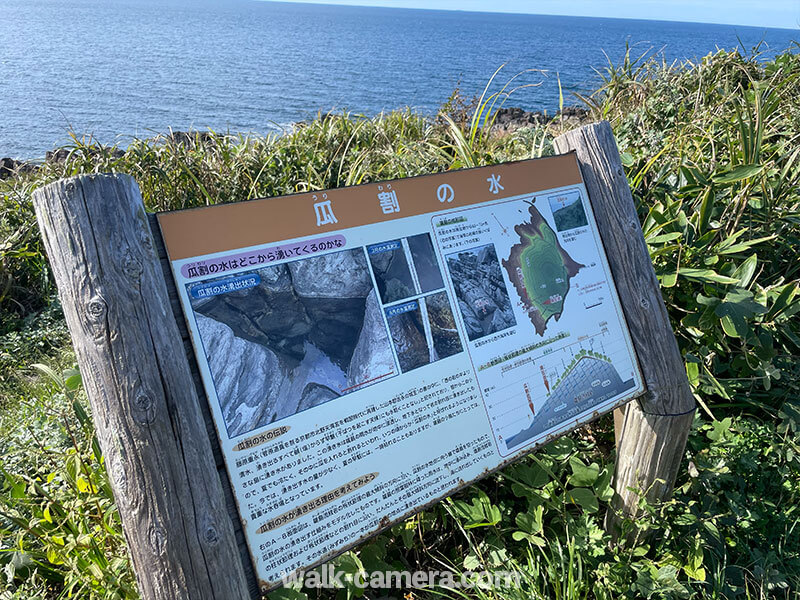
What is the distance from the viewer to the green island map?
175cm

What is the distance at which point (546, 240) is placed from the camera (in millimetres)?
1828

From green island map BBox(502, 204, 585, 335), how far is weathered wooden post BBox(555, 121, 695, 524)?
255 mm

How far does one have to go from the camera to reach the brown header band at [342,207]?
122cm

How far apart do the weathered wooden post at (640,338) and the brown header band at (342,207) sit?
144 millimetres

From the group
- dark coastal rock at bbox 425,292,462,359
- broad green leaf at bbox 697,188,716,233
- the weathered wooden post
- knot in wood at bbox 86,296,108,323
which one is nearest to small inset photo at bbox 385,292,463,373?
dark coastal rock at bbox 425,292,462,359

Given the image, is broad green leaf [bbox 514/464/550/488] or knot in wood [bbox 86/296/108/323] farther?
broad green leaf [bbox 514/464/550/488]

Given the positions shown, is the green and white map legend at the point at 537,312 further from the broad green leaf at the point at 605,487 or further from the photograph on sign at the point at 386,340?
the broad green leaf at the point at 605,487

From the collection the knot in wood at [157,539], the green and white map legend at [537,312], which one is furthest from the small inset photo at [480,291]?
the knot in wood at [157,539]

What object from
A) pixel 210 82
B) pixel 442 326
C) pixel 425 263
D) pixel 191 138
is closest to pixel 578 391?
pixel 442 326

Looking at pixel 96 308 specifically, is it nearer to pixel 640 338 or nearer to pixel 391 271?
pixel 391 271

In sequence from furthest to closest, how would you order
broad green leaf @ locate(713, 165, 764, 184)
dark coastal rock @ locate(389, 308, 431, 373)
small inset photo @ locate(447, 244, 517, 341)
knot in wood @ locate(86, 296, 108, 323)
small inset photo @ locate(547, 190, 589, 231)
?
1. broad green leaf @ locate(713, 165, 764, 184)
2. small inset photo @ locate(547, 190, 589, 231)
3. small inset photo @ locate(447, 244, 517, 341)
4. dark coastal rock @ locate(389, 308, 431, 373)
5. knot in wood @ locate(86, 296, 108, 323)

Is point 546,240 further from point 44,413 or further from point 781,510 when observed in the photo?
point 44,413

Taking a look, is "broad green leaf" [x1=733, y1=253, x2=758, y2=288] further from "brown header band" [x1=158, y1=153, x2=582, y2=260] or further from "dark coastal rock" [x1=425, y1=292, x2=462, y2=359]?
"dark coastal rock" [x1=425, y1=292, x2=462, y2=359]

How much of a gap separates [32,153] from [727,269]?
618 inches
